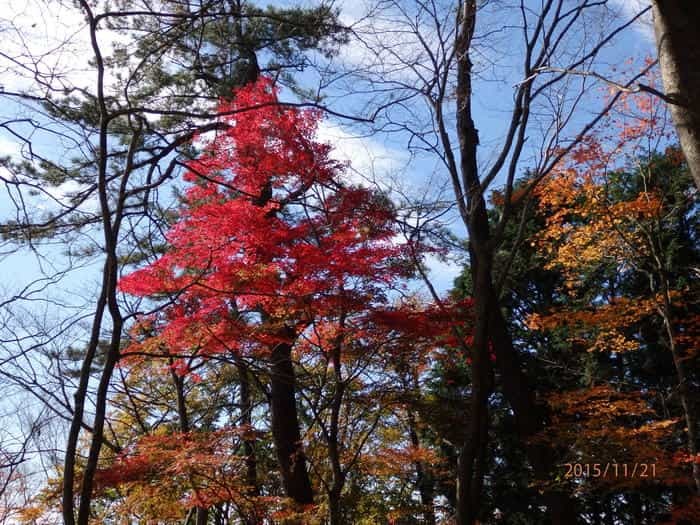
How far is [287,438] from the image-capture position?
8773 millimetres

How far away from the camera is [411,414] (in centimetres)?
829

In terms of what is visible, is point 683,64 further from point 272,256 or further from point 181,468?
point 181,468

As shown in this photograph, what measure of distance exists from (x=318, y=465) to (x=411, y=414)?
2399mm

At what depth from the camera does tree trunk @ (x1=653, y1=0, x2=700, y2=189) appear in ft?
6.38

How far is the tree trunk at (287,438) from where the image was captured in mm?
8297

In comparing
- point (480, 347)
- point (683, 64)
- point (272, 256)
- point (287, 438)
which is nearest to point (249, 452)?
point (287, 438)

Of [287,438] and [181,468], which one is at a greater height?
[287,438]

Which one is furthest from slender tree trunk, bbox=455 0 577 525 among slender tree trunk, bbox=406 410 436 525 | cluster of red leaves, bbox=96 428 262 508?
slender tree trunk, bbox=406 410 436 525
